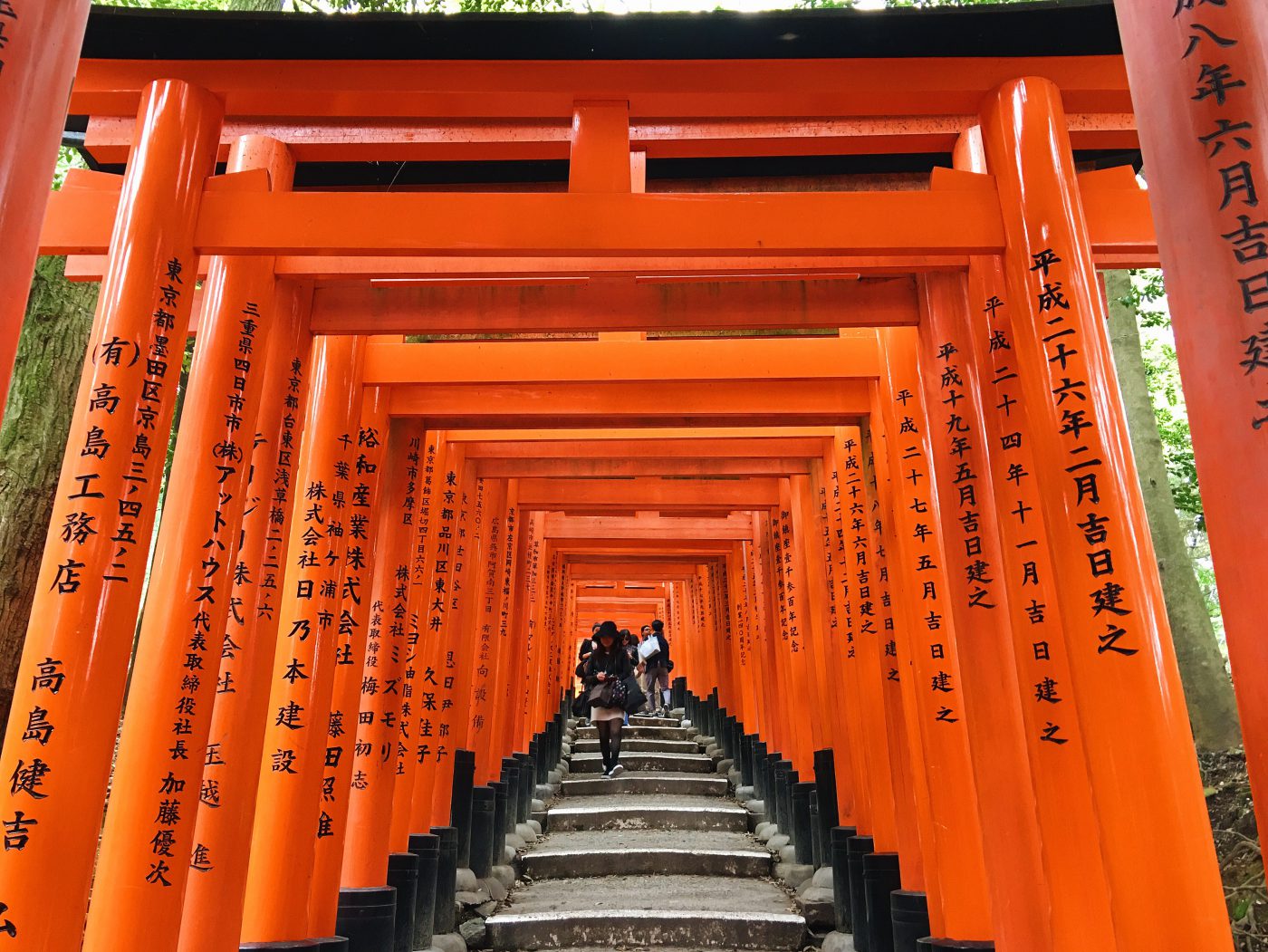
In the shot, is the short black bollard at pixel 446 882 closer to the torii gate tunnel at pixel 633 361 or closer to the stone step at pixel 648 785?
the torii gate tunnel at pixel 633 361

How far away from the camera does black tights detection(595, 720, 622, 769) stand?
1081cm

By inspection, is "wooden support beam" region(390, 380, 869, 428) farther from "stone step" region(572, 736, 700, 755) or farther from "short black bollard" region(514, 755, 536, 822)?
"stone step" region(572, 736, 700, 755)

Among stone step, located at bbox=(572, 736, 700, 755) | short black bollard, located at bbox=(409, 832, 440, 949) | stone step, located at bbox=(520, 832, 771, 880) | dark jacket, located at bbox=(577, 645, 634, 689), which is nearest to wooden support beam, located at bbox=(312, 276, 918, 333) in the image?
short black bollard, located at bbox=(409, 832, 440, 949)

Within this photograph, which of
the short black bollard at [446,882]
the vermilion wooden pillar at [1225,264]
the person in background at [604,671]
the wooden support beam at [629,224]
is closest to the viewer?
the vermilion wooden pillar at [1225,264]

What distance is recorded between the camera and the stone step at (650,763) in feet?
38.1

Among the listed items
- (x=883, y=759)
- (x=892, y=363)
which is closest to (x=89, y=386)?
(x=892, y=363)

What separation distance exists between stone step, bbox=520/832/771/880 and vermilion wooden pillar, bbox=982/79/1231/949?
5.59 meters

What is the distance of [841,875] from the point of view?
21.1 ft

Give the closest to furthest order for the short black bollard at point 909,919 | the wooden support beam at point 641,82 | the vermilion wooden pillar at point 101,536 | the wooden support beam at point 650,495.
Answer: the vermilion wooden pillar at point 101,536 → the wooden support beam at point 641,82 → the short black bollard at point 909,919 → the wooden support beam at point 650,495

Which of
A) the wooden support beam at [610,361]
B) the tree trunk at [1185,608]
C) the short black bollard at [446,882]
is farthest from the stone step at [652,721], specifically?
the wooden support beam at [610,361]

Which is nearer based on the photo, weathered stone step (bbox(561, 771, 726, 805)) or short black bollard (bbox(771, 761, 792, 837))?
short black bollard (bbox(771, 761, 792, 837))

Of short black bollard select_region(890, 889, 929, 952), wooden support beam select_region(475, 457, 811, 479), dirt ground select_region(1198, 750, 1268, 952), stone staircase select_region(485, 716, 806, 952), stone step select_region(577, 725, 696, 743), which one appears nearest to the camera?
short black bollard select_region(890, 889, 929, 952)

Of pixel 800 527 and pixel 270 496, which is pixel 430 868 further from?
pixel 800 527

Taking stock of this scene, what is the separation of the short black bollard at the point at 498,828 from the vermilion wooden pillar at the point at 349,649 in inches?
114
